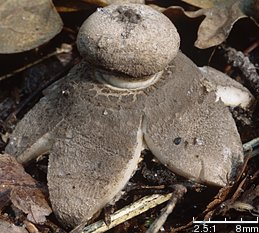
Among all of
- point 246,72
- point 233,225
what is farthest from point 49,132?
point 246,72

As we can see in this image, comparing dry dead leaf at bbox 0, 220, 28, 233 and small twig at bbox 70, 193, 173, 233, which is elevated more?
small twig at bbox 70, 193, 173, 233

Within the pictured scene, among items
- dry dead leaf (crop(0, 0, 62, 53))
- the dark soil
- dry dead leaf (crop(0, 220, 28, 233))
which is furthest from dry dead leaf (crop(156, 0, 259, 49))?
dry dead leaf (crop(0, 220, 28, 233))

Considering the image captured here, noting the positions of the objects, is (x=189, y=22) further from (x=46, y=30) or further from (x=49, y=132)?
(x=49, y=132)

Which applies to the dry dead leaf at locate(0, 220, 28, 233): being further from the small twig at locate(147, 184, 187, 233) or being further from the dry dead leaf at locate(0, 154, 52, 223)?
the small twig at locate(147, 184, 187, 233)

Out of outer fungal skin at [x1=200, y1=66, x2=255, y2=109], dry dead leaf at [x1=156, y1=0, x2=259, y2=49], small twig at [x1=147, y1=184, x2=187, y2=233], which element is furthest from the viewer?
Answer: dry dead leaf at [x1=156, y1=0, x2=259, y2=49]

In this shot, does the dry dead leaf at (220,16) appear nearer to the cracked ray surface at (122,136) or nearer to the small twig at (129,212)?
the cracked ray surface at (122,136)

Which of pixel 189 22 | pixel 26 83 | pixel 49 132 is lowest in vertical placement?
pixel 26 83

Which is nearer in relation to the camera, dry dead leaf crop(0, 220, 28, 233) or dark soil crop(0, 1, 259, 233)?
dry dead leaf crop(0, 220, 28, 233)

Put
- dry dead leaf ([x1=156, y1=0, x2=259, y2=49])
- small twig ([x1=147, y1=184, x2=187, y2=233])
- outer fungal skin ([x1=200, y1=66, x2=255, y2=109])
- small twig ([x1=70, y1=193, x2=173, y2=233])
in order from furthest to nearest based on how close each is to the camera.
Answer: dry dead leaf ([x1=156, y1=0, x2=259, y2=49]) → outer fungal skin ([x1=200, y1=66, x2=255, y2=109]) → small twig ([x1=70, y1=193, x2=173, y2=233]) → small twig ([x1=147, y1=184, x2=187, y2=233])

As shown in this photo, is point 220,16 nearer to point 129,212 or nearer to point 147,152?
point 147,152
